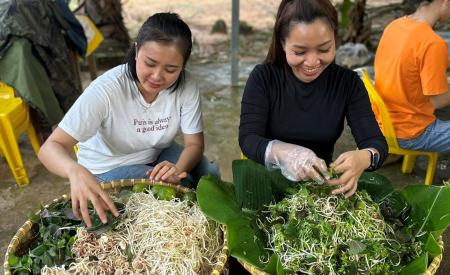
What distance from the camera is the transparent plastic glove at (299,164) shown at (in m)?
1.53

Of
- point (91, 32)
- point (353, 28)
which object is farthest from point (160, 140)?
point (353, 28)

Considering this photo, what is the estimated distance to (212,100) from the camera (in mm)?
4922

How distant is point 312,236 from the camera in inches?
58.4

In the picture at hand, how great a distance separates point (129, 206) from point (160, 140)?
2.06 ft

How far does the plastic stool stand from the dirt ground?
0.13m

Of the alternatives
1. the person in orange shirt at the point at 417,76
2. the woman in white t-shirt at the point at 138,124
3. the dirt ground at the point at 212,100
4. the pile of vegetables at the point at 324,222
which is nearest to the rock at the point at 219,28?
the dirt ground at the point at 212,100

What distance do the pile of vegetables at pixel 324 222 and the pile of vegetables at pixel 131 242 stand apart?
15 cm

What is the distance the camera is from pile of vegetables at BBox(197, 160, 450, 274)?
1432mm

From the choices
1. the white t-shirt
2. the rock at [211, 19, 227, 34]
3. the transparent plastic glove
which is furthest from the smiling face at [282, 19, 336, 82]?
the rock at [211, 19, 227, 34]

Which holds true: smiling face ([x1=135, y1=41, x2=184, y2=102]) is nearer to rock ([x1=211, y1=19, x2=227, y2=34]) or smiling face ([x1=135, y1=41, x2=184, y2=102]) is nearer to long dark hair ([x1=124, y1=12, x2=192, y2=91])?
long dark hair ([x1=124, y1=12, x2=192, y2=91])

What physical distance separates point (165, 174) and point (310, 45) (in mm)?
872

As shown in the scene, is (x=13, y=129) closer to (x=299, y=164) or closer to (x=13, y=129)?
(x=13, y=129)

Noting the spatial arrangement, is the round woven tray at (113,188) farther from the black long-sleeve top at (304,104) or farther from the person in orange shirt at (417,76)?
the person in orange shirt at (417,76)

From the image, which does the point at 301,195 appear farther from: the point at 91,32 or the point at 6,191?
the point at 91,32
